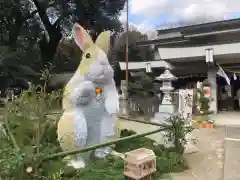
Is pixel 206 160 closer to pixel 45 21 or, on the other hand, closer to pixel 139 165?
pixel 139 165

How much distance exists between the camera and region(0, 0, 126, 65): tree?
18.5 m

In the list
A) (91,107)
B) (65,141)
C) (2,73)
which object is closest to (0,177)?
(65,141)

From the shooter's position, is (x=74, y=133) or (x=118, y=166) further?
(x=74, y=133)

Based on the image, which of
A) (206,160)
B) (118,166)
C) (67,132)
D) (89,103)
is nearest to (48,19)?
(89,103)

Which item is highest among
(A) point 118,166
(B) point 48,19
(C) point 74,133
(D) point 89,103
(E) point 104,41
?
(B) point 48,19

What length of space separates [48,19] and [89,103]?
54.9 ft

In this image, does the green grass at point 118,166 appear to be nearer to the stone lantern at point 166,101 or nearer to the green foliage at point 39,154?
the green foliage at point 39,154

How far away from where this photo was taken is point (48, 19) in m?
20.1

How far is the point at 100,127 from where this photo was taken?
5074mm

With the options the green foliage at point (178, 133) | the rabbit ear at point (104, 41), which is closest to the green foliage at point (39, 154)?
the green foliage at point (178, 133)

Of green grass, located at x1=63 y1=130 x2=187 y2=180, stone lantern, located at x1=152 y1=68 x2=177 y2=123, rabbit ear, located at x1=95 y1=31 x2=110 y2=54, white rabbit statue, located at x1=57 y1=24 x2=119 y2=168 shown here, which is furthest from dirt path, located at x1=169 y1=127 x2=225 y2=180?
stone lantern, located at x1=152 y1=68 x2=177 y2=123

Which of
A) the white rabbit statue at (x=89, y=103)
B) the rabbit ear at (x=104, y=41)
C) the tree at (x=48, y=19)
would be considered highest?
the tree at (x=48, y=19)

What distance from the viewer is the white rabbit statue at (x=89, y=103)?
4.67 meters

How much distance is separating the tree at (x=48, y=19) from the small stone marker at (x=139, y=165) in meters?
16.5
